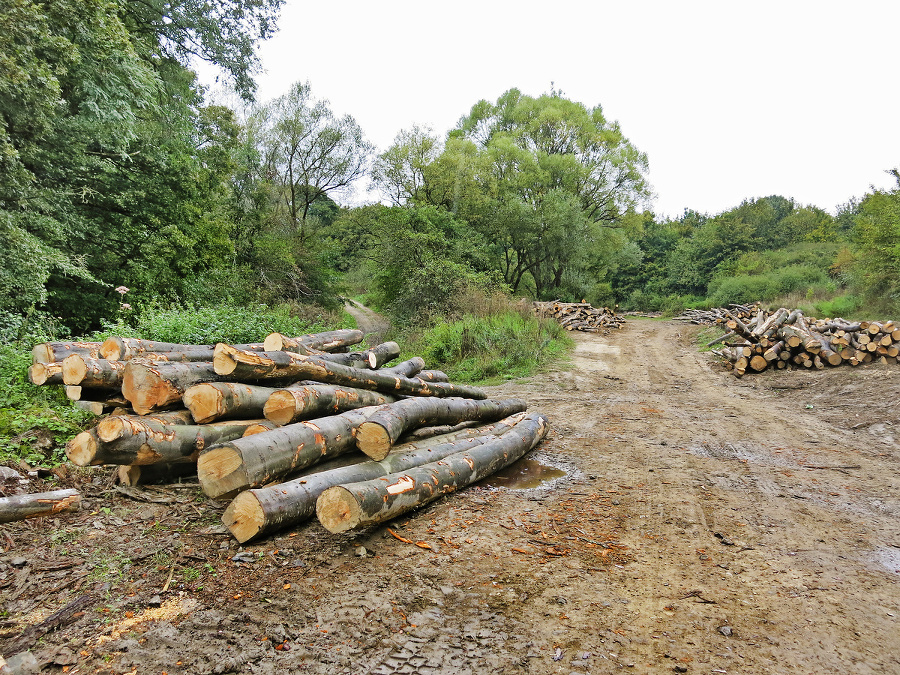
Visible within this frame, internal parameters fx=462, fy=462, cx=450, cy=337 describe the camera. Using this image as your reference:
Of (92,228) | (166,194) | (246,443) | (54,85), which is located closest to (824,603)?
(246,443)

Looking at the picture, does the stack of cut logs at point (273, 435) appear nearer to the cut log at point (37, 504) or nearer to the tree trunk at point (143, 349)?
the tree trunk at point (143, 349)

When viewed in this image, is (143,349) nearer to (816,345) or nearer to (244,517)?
(244,517)

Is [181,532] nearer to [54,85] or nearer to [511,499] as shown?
[511,499]

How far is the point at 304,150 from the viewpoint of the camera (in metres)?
28.0

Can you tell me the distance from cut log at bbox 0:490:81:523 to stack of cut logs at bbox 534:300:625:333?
2046 cm

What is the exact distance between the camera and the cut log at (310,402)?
4.12m

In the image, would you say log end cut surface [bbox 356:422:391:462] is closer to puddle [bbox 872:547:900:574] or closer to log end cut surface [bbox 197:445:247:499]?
log end cut surface [bbox 197:445:247:499]

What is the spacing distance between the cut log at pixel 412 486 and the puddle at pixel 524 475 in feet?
0.47

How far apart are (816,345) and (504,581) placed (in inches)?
463

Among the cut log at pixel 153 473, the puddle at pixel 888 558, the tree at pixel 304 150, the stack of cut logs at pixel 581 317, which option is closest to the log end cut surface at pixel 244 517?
the cut log at pixel 153 473

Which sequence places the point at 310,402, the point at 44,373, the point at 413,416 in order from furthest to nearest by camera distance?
the point at 44,373
the point at 413,416
the point at 310,402

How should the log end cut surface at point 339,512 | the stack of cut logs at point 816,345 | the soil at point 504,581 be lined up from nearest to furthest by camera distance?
the soil at point 504,581, the log end cut surface at point 339,512, the stack of cut logs at point 816,345

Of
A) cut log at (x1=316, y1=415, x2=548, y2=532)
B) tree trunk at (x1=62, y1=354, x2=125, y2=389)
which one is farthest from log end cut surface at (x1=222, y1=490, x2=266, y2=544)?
tree trunk at (x1=62, y1=354, x2=125, y2=389)

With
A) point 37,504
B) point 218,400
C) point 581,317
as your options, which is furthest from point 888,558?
point 581,317
